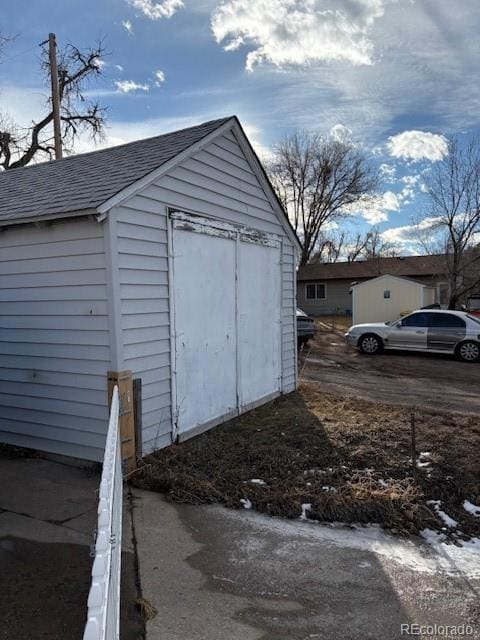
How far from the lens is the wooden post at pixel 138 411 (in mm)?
4672

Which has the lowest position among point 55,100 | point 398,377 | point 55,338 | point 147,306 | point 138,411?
point 398,377

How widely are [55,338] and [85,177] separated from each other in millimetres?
2050

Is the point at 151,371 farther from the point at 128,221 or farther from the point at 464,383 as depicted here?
the point at 464,383

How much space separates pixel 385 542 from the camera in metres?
3.46

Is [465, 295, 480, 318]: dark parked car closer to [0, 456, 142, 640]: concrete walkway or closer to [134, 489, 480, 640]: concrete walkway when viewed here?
[134, 489, 480, 640]: concrete walkway

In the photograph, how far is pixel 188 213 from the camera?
221 inches

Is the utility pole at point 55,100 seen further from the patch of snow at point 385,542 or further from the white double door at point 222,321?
the patch of snow at point 385,542

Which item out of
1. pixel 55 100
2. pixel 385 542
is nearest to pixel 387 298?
pixel 55 100

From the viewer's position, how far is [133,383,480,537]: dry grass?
389 cm

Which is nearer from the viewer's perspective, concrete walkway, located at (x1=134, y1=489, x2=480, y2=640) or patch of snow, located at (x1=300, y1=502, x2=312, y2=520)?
concrete walkway, located at (x1=134, y1=489, x2=480, y2=640)

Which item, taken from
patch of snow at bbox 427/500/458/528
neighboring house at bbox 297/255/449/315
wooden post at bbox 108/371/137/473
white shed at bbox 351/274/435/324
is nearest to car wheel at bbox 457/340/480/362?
white shed at bbox 351/274/435/324

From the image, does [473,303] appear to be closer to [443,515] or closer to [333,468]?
[333,468]

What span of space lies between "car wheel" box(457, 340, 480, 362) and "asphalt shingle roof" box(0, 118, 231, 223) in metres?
9.84

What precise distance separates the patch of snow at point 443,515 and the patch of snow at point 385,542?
0.19 meters
